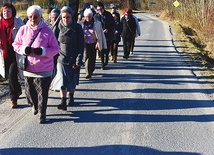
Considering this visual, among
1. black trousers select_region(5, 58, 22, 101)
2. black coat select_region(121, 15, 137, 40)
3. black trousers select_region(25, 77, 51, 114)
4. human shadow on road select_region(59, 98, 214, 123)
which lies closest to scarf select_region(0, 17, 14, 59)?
A: black trousers select_region(5, 58, 22, 101)

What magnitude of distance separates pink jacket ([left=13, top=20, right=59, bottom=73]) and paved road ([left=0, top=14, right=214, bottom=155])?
1029 mm

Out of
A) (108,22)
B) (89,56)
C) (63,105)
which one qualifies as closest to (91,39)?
(89,56)

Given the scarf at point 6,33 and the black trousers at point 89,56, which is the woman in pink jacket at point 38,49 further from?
the black trousers at point 89,56

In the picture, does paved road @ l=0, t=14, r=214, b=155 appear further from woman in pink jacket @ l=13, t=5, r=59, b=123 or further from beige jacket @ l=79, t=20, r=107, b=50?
beige jacket @ l=79, t=20, r=107, b=50

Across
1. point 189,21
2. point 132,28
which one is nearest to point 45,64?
point 132,28

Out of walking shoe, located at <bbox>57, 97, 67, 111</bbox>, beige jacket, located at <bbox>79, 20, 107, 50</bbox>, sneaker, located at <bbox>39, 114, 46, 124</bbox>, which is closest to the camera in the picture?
sneaker, located at <bbox>39, 114, 46, 124</bbox>

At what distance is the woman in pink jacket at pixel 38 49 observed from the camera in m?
5.77

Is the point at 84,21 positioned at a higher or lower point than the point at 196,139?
higher

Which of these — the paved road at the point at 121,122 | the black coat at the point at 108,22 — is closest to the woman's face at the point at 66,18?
the paved road at the point at 121,122

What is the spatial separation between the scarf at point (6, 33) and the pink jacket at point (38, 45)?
3.48ft

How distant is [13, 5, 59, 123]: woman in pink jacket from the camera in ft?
18.9

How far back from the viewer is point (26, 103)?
747 centimetres

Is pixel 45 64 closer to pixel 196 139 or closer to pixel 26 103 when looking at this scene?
pixel 26 103

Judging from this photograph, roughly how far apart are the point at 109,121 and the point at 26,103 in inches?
78.8
